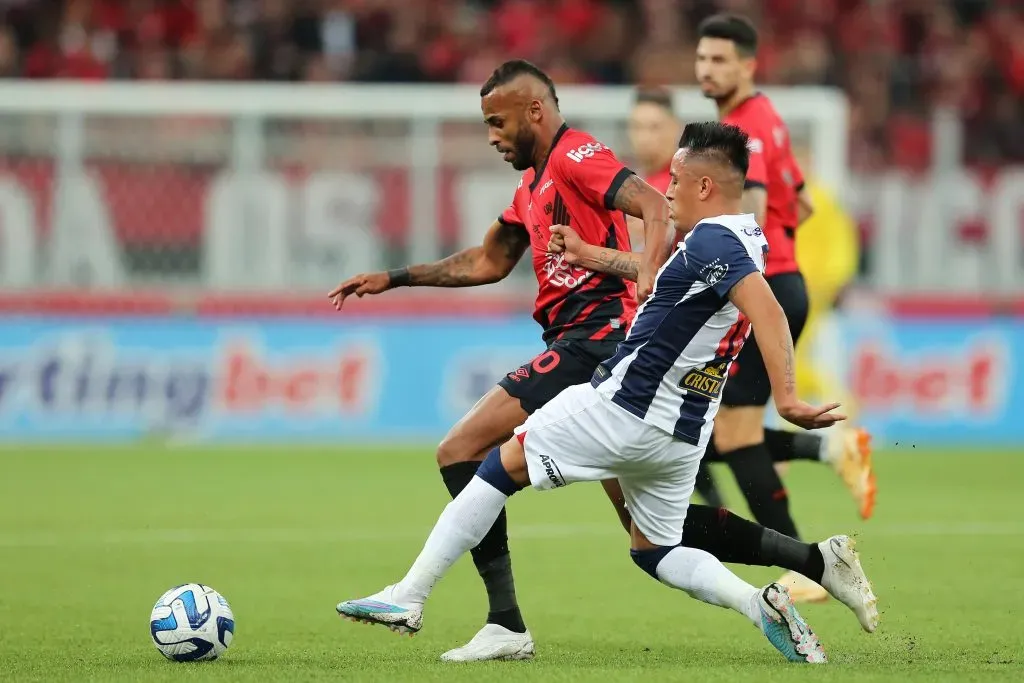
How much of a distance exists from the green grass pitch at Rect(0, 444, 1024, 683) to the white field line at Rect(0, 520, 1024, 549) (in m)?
0.02

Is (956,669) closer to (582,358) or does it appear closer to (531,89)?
(582,358)

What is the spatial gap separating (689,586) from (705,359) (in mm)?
776

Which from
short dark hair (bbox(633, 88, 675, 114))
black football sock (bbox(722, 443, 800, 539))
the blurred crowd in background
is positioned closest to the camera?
black football sock (bbox(722, 443, 800, 539))

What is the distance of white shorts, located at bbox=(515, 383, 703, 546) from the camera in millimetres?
5297

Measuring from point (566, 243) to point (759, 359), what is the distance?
199 centimetres

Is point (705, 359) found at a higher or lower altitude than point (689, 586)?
higher

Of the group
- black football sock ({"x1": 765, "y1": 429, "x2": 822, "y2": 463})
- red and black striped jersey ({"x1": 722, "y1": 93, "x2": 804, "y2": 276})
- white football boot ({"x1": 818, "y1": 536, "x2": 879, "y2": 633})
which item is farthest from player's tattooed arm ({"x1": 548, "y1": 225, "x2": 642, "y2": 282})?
black football sock ({"x1": 765, "y1": 429, "x2": 822, "y2": 463})

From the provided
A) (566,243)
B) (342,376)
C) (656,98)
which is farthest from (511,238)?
(342,376)

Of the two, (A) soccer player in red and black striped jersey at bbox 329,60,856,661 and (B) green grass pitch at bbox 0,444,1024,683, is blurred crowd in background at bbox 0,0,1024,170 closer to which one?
(B) green grass pitch at bbox 0,444,1024,683

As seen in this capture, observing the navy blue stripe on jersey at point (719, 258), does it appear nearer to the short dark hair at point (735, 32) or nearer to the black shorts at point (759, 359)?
the black shorts at point (759, 359)

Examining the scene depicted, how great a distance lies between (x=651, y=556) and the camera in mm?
5555

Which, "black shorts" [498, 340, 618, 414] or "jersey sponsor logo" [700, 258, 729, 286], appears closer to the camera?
"jersey sponsor logo" [700, 258, 729, 286]

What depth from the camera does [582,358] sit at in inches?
230

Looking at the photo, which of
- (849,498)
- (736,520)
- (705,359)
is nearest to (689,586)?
(736,520)
